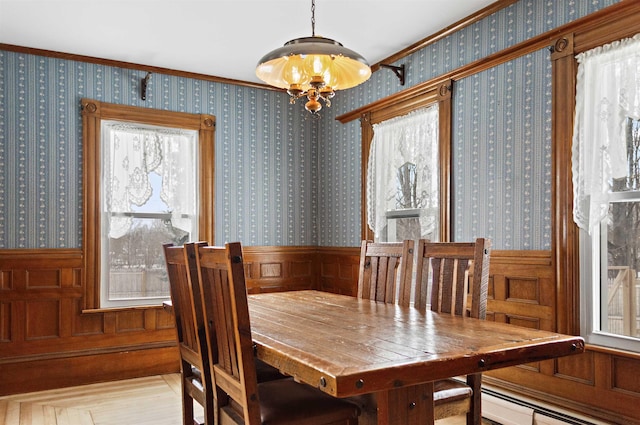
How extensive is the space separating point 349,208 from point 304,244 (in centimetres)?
69

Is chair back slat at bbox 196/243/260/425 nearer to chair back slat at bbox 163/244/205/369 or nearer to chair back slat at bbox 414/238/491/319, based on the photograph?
chair back slat at bbox 163/244/205/369

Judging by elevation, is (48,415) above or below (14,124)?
below

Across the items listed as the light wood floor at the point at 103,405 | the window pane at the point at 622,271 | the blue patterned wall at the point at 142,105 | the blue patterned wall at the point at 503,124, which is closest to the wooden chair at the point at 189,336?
the light wood floor at the point at 103,405

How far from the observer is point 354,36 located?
12.6 feet

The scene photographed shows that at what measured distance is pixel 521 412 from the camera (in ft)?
9.75

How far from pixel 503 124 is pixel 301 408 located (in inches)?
87.5

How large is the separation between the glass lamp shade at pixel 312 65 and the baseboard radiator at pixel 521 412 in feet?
6.64

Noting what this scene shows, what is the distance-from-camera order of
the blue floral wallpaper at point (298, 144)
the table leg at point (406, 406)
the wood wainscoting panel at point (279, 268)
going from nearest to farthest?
the table leg at point (406, 406)
the blue floral wallpaper at point (298, 144)
the wood wainscoting panel at point (279, 268)

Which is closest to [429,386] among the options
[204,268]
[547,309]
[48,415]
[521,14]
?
[204,268]

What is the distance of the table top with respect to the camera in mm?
1377

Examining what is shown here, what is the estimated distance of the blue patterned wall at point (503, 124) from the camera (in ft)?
9.78

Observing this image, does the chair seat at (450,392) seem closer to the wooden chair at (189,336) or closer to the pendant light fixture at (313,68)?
the wooden chair at (189,336)

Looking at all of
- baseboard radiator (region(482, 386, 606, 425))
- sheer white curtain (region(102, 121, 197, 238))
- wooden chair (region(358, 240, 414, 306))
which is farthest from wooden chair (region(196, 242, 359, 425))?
sheer white curtain (region(102, 121, 197, 238))

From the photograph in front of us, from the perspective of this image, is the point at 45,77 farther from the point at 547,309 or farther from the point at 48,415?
the point at 547,309
